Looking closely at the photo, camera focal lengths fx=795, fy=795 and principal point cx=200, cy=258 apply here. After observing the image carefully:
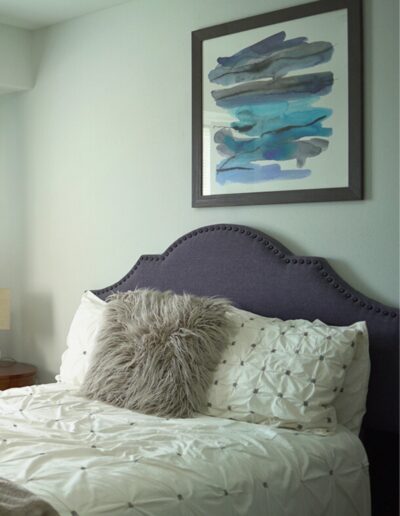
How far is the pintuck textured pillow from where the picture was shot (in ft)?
9.03

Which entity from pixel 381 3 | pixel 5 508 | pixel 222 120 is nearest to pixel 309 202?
pixel 222 120

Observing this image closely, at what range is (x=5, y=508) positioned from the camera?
70.9 inches

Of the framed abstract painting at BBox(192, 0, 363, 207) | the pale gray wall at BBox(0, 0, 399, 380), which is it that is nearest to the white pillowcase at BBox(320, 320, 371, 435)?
the pale gray wall at BBox(0, 0, 399, 380)

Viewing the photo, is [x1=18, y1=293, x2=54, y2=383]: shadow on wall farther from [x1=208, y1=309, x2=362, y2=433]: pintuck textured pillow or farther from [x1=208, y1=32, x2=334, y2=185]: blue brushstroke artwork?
[x1=208, y1=309, x2=362, y2=433]: pintuck textured pillow

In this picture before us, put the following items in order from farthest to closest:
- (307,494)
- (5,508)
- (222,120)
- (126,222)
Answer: (126,222)
(222,120)
(307,494)
(5,508)

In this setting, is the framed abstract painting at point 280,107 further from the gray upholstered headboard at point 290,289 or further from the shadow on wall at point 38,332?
the shadow on wall at point 38,332

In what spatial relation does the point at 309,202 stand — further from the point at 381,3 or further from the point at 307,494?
the point at 307,494

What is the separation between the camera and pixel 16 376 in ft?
13.5

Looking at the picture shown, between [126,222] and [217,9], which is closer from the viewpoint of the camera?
[217,9]

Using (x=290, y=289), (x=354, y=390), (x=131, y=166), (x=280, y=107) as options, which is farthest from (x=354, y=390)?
(x=131, y=166)

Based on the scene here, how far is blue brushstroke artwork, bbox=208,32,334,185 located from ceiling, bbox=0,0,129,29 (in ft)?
2.93

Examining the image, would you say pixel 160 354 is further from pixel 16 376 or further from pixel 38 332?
pixel 38 332

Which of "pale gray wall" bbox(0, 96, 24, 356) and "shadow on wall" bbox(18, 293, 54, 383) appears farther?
"pale gray wall" bbox(0, 96, 24, 356)

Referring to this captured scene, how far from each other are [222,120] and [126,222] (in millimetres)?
800
